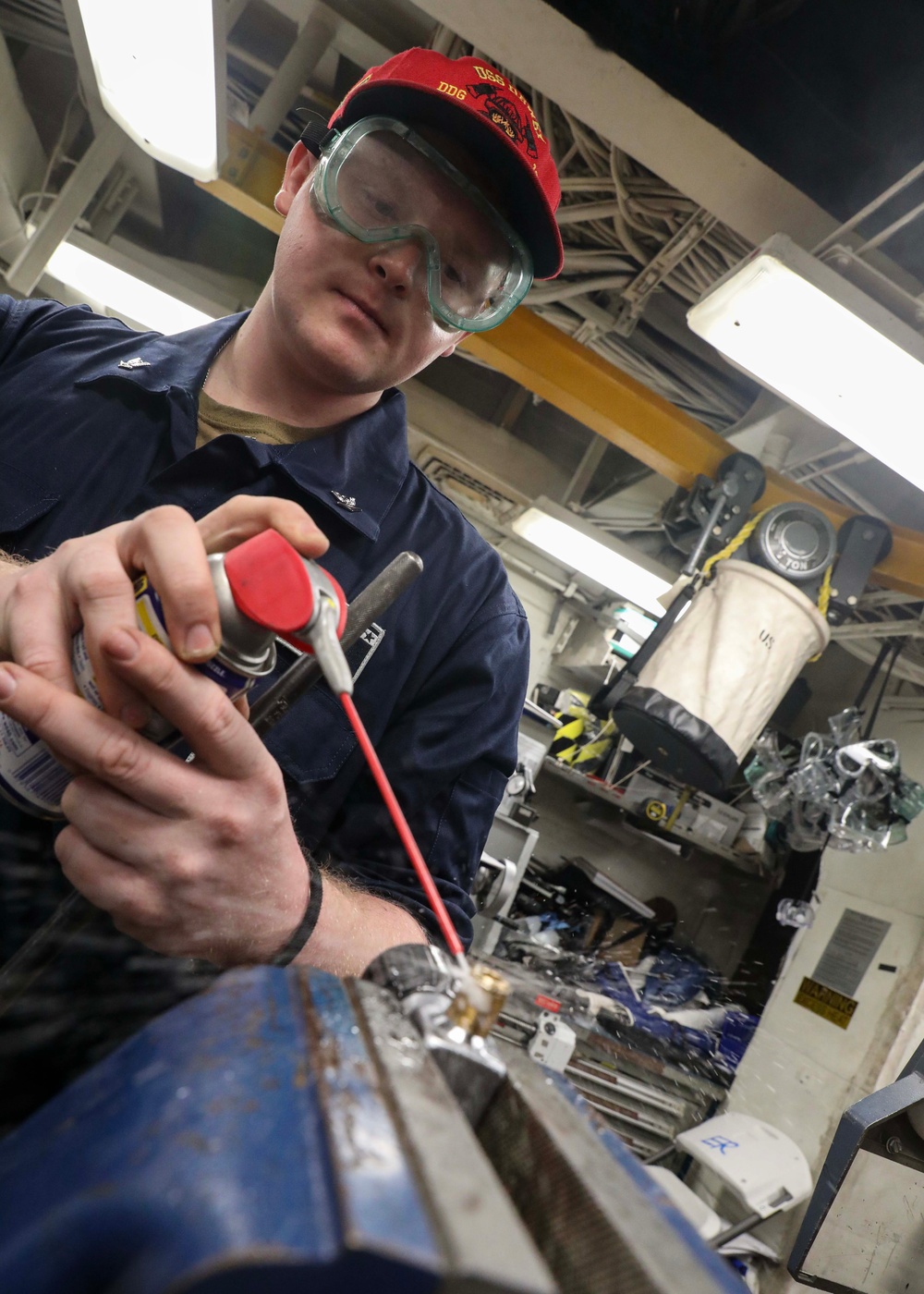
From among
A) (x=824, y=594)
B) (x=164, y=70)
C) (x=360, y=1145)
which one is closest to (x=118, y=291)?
(x=164, y=70)

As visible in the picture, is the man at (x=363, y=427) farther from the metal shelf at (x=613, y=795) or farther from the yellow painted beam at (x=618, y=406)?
the metal shelf at (x=613, y=795)

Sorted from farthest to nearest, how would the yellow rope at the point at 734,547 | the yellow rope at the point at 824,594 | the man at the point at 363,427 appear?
the yellow rope at the point at 734,547
the yellow rope at the point at 824,594
the man at the point at 363,427

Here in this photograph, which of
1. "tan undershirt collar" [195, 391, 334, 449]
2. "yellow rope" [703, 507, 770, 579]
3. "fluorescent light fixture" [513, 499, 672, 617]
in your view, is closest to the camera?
"tan undershirt collar" [195, 391, 334, 449]

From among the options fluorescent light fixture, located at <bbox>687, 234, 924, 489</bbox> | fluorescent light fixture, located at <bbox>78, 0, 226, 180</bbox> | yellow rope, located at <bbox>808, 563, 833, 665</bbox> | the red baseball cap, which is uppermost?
fluorescent light fixture, located at <bbox>687, 234, 924, 489</bbox>

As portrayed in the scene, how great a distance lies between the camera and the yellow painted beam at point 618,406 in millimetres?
3312

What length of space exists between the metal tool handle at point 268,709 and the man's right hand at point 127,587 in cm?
9

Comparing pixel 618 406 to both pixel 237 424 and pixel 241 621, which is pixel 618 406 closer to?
pixel 237 424

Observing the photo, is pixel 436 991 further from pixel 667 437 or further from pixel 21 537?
pixel 667 437

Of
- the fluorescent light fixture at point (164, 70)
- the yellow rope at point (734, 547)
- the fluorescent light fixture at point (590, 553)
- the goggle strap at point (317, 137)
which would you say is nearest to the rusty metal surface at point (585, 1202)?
the goggle strap at point (317, 137)

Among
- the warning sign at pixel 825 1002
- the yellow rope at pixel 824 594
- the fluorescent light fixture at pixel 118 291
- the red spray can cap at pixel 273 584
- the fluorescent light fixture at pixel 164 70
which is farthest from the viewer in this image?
the warning sign at pixel 825 1002

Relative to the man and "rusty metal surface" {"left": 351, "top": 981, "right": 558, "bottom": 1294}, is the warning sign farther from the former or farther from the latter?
"rusty metal surface" {"left": 351, "top": 981, "right": 558, "bottom": 1294}

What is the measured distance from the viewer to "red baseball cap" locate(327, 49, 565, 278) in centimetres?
127

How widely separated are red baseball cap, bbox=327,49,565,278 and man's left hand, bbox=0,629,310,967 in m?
1.09

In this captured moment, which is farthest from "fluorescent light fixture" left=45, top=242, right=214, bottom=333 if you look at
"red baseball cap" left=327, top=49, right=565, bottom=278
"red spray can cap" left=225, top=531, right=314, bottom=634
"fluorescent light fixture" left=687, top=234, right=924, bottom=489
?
"red spray can cap" left=225, top=531, right=314, bottom=634
